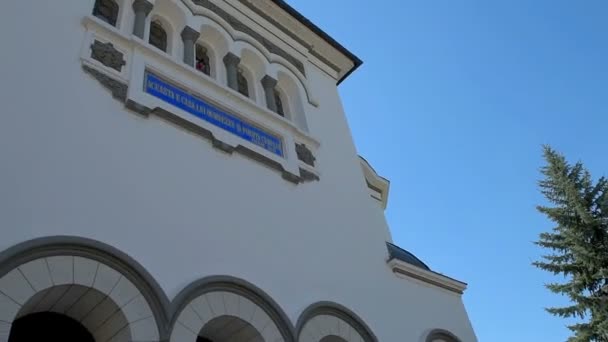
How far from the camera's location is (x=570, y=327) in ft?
47.5

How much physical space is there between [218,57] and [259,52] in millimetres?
803

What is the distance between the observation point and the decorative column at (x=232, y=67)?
6.84 metres

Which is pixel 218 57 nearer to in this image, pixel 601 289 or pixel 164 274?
pixel 164 274

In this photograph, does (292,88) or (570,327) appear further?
(570,327)

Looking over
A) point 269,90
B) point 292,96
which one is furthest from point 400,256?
point 269,90

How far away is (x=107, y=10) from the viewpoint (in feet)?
21.0

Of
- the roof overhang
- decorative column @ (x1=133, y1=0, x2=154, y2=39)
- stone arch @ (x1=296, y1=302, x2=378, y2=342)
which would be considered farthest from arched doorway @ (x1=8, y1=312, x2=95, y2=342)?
the roof overhang

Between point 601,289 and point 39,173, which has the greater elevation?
point 601,289

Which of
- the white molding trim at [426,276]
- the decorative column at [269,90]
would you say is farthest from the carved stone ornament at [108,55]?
the white molding trim at [426,276]

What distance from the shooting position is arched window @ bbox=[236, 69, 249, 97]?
738 cm

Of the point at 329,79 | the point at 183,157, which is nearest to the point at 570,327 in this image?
the point at 329,79

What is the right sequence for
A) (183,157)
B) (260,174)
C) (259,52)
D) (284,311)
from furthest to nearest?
(259,52) → (260,174) → (183,157) → (284,311)

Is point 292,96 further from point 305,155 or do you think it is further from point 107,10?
point 107,10

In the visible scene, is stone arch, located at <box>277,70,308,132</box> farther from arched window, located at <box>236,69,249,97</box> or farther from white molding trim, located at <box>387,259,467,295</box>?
white molding trim, located at <box>387,259,467,295</box>
